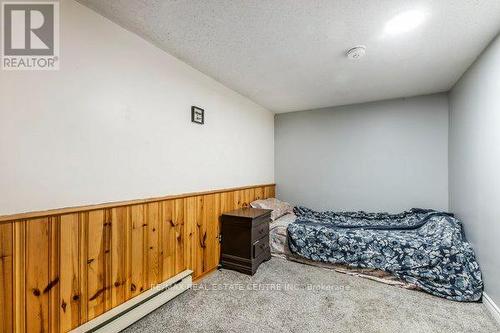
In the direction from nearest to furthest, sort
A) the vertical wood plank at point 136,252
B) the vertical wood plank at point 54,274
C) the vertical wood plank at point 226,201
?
the vertical wood plank at point 54,274 < the vertical wood plank at point 136,252 < the vertical wood plank at point 226,201

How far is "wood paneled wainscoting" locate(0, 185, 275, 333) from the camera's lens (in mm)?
1207

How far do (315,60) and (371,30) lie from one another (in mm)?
558

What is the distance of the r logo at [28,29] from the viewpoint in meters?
1.24

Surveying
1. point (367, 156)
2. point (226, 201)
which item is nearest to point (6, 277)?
point (226, 201)

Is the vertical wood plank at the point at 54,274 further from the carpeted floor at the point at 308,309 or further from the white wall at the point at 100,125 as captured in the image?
the carpeted floor at the point at 308,309

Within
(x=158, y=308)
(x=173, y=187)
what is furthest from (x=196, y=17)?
(x=158, y=308)

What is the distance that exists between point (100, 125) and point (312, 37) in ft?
5.72

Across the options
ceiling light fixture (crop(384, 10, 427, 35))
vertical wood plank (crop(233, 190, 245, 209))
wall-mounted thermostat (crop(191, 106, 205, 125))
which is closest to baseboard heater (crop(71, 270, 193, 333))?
vertical wood plank (crop(233, 190, 245, 209))

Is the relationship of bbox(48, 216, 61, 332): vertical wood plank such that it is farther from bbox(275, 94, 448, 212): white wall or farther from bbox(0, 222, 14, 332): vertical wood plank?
bbox(275, 94, 448, 212): white wall

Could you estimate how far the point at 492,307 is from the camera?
181cm

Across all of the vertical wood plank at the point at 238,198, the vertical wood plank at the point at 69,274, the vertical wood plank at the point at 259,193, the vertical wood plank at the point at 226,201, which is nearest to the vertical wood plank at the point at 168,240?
the vertical wood plank at the point at 69,274

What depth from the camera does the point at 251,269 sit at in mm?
2490

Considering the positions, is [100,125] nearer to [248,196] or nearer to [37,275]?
[37,275]

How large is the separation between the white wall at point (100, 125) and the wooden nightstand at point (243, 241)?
532 millimetres
